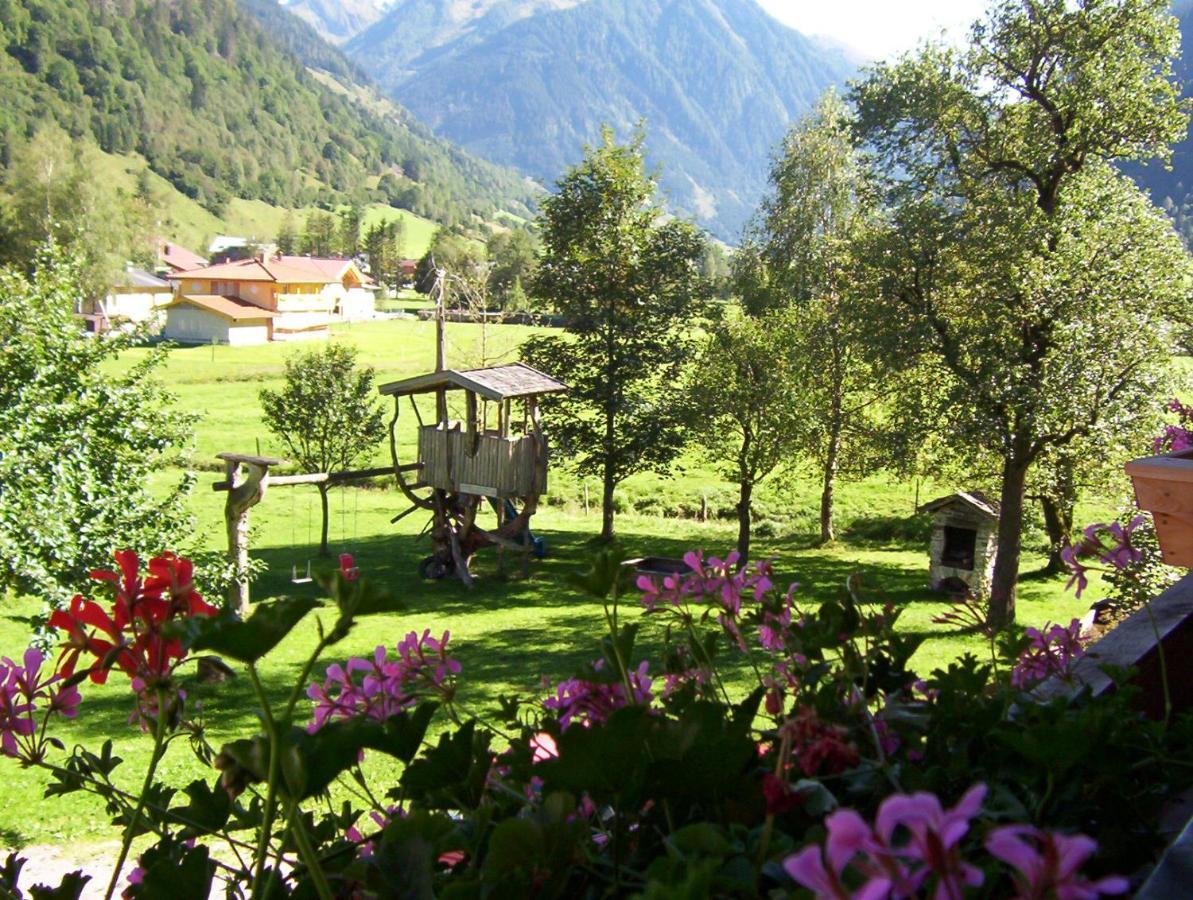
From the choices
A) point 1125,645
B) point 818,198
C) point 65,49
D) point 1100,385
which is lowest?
point 1125,645

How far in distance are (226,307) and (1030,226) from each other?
193 ft

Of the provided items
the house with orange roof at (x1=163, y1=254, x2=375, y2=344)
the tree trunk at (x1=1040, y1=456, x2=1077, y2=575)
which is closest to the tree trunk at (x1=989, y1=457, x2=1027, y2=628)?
the tree trunk at (x1=1040, y1=456, x2=1077, y2=575)

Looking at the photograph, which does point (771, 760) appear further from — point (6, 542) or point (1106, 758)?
point (6, 542)

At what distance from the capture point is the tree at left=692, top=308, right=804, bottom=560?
699 inches

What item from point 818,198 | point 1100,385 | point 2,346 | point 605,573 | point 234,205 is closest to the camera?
point 605,573

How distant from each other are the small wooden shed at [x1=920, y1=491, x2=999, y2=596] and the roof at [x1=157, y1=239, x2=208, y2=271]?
8940 cm

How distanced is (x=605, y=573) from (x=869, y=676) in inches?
19.6

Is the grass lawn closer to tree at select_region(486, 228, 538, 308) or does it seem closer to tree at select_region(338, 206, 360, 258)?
tree at select_region(486, 228, 538, 308)

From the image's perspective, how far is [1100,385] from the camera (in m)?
11.4

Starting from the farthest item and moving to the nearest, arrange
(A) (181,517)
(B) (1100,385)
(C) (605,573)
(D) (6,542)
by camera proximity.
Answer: (B) (1100,385), (A) (181,517), (D) (6,542), (C) (605,573)

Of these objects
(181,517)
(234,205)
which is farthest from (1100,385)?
(234,205)

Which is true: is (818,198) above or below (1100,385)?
above

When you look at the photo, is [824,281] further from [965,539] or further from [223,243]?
[223,243]

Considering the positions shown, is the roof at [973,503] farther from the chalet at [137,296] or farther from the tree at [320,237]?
the tree at [320,237]
